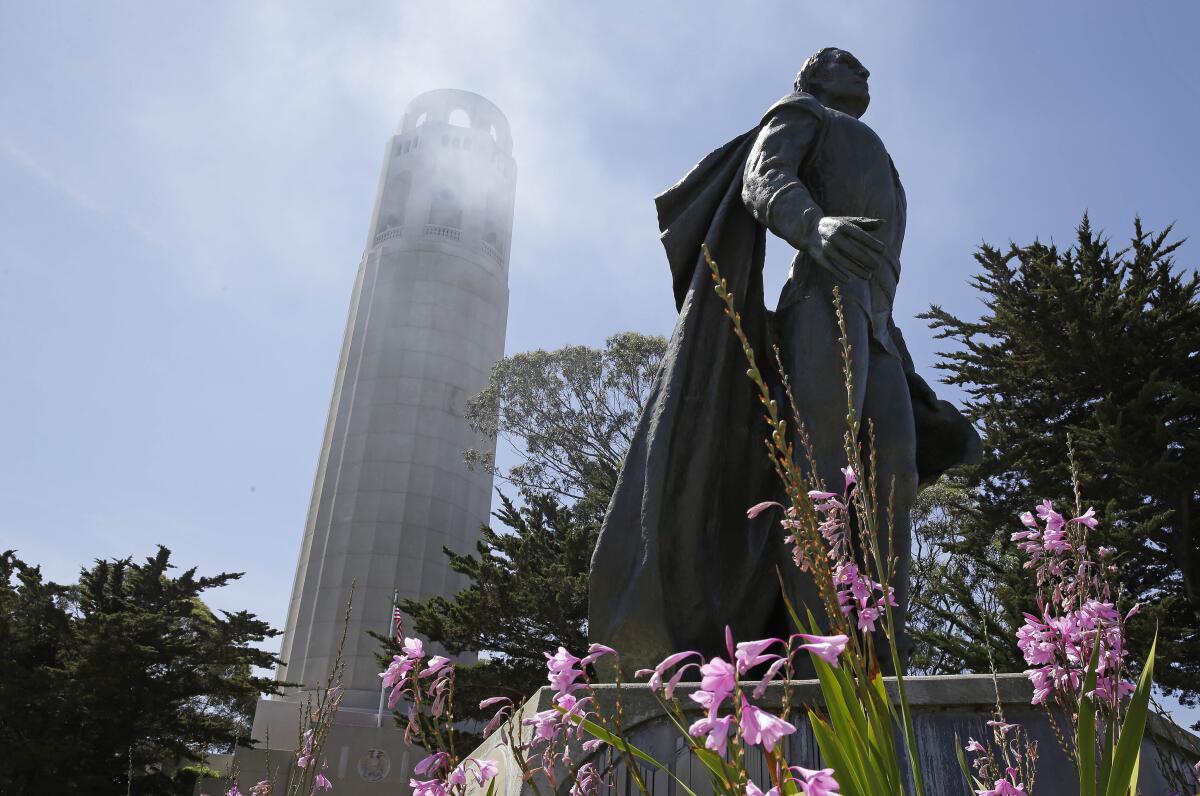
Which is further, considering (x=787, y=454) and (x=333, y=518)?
(x=333, y=518)

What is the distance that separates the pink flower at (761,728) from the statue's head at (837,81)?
10.9 ft

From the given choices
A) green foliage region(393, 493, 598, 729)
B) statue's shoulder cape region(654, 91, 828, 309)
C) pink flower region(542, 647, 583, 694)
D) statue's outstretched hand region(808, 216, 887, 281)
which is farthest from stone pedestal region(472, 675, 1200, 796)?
green foliage region(393, 493, 598, 729)

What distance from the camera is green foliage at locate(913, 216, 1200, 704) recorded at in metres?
10.8

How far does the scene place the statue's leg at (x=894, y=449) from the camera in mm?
2838

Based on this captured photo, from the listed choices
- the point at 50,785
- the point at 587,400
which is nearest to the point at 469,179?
the point at 587,400

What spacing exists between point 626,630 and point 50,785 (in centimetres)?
1486

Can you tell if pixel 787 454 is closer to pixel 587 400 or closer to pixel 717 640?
pixel 717 640

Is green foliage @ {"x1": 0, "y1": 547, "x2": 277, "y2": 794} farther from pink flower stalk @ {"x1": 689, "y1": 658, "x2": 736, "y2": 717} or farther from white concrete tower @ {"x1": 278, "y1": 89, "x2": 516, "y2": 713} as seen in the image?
pink flower stalk @ {"x1": 689, "y1": 658, "x2": 736, "y2": 717}

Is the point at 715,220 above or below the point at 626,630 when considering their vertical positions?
above

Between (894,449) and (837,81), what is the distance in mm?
1637

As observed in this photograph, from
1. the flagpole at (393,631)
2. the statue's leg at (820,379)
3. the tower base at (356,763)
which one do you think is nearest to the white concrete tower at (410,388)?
the flagpole at (393,631)

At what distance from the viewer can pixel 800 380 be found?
115 inches

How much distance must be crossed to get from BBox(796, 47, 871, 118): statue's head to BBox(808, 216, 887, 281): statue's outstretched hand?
4.01 ft

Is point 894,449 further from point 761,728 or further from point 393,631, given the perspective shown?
point 393,631
